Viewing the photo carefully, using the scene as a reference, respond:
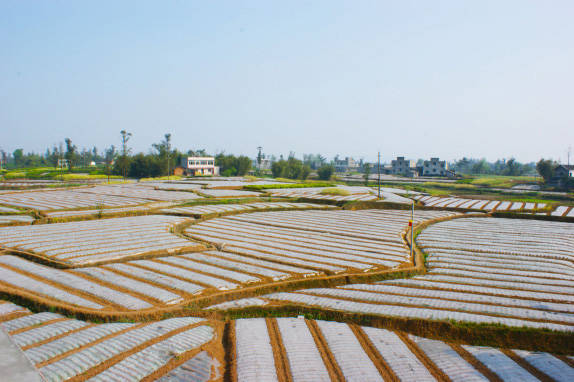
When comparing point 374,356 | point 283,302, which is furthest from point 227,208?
point 374,356

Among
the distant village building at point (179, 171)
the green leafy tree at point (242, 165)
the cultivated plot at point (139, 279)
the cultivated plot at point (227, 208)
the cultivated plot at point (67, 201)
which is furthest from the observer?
the green leafy tree at point (242, 165)

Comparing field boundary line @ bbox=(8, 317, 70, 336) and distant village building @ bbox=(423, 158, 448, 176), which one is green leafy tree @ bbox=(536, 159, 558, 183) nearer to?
distant village building @ bbox=(423, 158, 448, 176)

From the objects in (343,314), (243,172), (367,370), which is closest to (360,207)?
(343,314)

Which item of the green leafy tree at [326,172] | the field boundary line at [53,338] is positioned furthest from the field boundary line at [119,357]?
the green leafy tree at [326,172]

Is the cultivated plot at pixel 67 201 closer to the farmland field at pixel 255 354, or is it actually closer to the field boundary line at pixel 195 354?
the farmland field at pixel 255 354

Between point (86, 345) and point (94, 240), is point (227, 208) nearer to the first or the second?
point (94, 240)

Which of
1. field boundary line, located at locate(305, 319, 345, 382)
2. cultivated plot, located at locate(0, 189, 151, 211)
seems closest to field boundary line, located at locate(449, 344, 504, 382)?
field boundary line, located at locate(305, 319, 345, 382)

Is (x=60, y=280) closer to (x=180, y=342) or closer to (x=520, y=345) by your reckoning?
(x=180, y=342)
